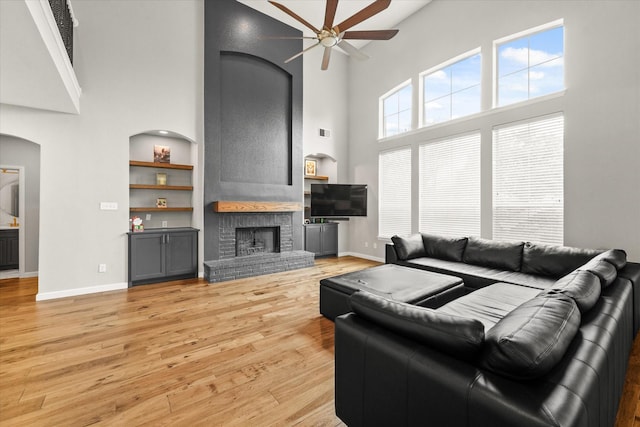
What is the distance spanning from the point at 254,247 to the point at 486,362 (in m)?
5.24

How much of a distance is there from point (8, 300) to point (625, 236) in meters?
8.03

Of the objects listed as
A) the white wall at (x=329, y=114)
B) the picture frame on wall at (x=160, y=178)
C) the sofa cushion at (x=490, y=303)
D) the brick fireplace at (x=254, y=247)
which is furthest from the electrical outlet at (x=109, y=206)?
the sofa cushion at (x=490, y=303)

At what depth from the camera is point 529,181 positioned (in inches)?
167

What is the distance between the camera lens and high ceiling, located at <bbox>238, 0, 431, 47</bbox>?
552 cm

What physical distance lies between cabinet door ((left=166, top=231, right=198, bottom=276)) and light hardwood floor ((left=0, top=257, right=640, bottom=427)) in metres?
0.88

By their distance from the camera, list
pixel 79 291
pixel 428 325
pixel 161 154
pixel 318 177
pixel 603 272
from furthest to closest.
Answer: pixel 318 177 < pixel 161 154 < pixel 79 291 < pixel 603 272 < pixel 428 325

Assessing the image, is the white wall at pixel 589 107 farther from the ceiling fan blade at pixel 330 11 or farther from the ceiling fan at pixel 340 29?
the ceiling fan blade at pixel 330 11

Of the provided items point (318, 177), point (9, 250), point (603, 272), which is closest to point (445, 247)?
point (603, 272)

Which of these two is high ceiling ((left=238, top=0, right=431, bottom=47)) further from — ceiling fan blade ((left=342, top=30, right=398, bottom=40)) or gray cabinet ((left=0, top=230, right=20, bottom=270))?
gray cabinet ((left=0, top=230, right=20, bottom=270))

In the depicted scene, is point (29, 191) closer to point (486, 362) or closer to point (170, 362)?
point (170, 362)

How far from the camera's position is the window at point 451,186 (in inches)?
193

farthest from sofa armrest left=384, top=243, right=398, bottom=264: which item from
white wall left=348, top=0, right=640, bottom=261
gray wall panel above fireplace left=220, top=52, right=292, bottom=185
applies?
gray wall panel above fireplace left=220, top=52, right=292, bottom=185

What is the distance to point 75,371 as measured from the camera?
2.24 meters

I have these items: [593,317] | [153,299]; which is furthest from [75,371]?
[593,317]
